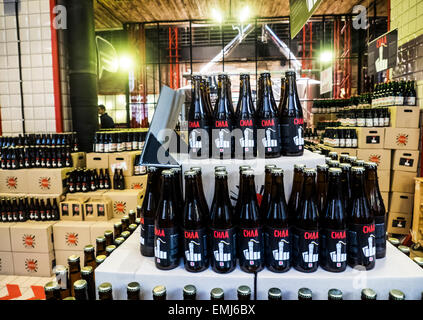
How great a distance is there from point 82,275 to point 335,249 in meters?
0.95

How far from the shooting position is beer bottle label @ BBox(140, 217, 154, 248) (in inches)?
47.3

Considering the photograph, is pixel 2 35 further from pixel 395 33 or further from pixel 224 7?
pixel 395 33

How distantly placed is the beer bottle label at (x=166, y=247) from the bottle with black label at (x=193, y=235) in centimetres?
4

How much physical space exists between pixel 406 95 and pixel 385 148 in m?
0.72

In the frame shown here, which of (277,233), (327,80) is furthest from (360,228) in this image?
(327,80)

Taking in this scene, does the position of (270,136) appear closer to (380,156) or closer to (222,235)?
(222,235)

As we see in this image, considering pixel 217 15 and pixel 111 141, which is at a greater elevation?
pixel 217 15

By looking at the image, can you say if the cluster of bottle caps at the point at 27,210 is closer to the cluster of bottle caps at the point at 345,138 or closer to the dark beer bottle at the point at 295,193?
the dark beer bottle at the point at 295,193

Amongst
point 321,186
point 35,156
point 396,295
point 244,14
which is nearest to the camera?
point 396,295

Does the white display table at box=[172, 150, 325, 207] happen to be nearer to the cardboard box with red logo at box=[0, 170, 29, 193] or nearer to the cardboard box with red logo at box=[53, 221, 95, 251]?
the cardboard box with red logo at box=[53, 221, 95, 251]

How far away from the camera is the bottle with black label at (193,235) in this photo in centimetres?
105

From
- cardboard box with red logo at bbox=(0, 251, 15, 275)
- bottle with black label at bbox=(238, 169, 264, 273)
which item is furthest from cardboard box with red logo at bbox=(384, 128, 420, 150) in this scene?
cardboard box with red logo at bbox=(0, 251, 15, 275)

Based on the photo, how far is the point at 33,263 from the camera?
128 inches
